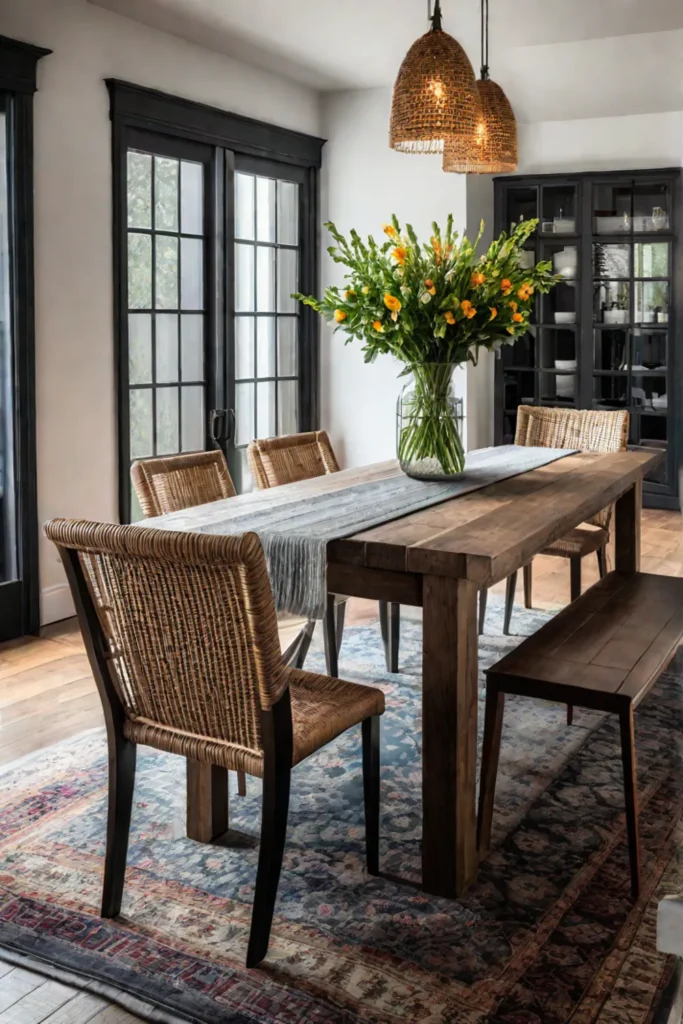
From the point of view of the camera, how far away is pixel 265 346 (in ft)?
19.7

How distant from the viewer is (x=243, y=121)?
551 cm

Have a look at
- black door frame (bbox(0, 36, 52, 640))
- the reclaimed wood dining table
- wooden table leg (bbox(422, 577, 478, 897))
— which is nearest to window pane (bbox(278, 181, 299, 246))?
black door frame (bbox(0, 36, 52, 640))

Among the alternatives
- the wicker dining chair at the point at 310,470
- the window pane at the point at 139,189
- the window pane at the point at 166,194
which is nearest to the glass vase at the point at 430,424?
the wicker dining chair at the point at 310,470

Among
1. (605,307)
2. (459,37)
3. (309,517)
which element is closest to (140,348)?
(459,37)

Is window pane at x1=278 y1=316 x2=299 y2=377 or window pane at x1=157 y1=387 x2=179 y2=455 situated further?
window pane at x1=278 y1=316 x2=299 y2=377

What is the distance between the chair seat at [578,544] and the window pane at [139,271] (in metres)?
2.32

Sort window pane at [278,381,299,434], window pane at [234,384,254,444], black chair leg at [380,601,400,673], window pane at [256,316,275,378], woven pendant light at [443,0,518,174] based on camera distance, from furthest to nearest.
Result: 1. window pane at [278,381,299,434]
2. window pane at [256,316,275,378]
3. window pane at [234,384,254,444]
4. black chair leg at [380,601,400,673]
5. woven pendant light at [443,0,518,174]

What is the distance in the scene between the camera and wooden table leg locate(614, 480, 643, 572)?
379 cm

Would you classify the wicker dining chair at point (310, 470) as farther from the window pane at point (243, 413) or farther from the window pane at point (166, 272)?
the window pane at point (243, 413)

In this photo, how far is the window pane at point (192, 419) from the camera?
5.36 metres

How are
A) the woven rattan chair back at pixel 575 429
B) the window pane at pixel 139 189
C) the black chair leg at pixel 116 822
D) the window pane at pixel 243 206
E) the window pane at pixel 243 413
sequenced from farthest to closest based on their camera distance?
1. the window pane at pixel 243 413
2. the window pane at pixel 243 206
3. the window pane at pixel 139 189
4. the woven rattan chair back at pixel 575 429
5. the black chair leg at pixel 116 822

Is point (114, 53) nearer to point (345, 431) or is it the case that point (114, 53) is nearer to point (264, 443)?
point (264, 443)

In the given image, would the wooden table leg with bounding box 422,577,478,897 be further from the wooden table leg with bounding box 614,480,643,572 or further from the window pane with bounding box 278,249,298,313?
the window pane with bounding box 278,249,298,313

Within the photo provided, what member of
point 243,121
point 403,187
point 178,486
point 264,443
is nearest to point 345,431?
point 403,187
